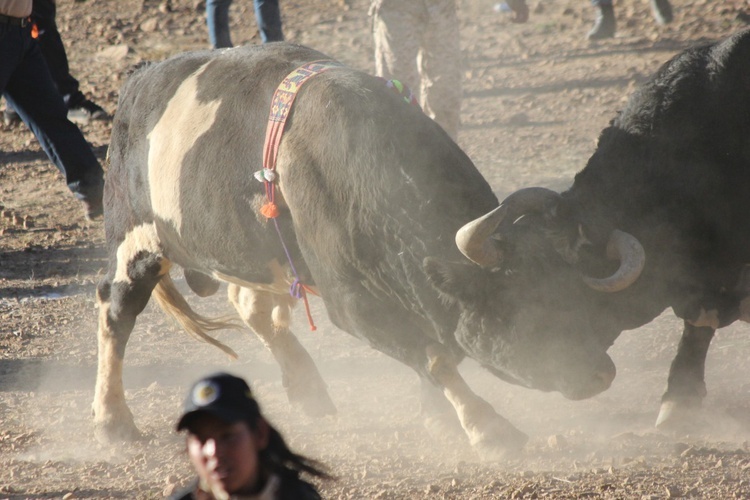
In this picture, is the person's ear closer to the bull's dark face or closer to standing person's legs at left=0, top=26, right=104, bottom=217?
the bull's dark face

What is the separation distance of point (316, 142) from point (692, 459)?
6.65ft

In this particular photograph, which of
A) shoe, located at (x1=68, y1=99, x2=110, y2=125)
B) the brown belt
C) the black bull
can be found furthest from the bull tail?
shoe, located at (x1=68, y1=99, x2=110, y2=125)

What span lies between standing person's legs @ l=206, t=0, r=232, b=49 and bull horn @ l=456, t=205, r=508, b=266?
631cm

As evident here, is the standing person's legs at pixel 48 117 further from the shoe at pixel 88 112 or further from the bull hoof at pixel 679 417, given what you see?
the bull hoof at pixel 679 417

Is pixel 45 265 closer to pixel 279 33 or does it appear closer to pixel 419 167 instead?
pixel 279 33

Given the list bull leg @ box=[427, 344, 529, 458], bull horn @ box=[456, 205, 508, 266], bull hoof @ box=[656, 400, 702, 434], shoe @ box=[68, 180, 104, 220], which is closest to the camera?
bull horn @ box=[456, 205, 508, 266]

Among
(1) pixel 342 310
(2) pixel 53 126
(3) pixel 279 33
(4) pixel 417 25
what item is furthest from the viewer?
(3) pixel 279 33

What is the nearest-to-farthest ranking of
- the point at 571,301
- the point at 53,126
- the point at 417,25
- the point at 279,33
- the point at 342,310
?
1. the point at 571,301
2. the point at 342,310
3. the point at 53,126
4. the point at 417,25
5. the point at 279,33

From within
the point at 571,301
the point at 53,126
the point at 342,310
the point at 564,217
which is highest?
the point at 564,217

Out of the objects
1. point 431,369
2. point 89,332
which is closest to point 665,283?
point 431,369

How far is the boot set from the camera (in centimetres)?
1160

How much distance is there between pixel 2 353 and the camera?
6.15m

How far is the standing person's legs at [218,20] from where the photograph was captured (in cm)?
963

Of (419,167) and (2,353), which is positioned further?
(2,353)
